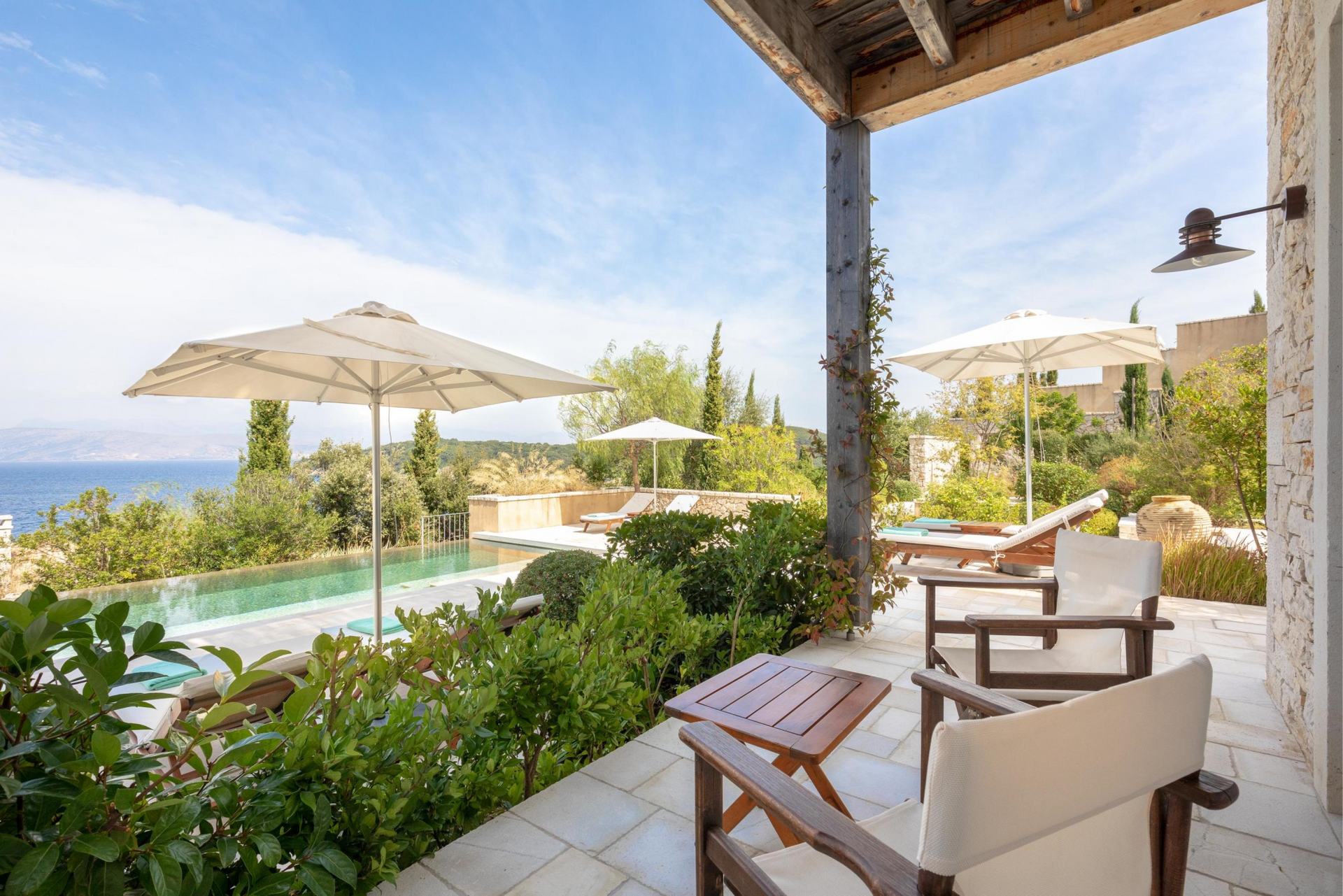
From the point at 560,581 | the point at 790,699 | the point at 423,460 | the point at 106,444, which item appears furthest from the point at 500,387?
the point at 106,444

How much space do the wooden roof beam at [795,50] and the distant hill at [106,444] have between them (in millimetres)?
66660

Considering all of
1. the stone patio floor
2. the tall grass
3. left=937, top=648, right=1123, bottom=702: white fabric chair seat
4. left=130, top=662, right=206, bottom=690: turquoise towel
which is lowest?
left=130, top=662, right=206, bottom=690: turquoise towel

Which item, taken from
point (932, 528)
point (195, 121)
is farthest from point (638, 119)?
point (932, 528)

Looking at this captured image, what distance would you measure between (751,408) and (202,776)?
762 inches

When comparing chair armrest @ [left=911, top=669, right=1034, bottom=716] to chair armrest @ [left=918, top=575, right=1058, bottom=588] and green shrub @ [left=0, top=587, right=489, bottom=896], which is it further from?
A: green shrub @ [left=0, top=587, right=489, bottom=896]

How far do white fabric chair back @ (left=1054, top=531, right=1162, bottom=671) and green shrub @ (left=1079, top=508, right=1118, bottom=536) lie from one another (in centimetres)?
596

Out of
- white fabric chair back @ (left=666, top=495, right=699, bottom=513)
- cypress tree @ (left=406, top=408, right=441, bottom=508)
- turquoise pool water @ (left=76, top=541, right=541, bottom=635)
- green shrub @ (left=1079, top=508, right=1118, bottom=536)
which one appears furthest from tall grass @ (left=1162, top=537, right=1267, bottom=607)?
cypress tree @ (left=406, top=408, right=441, bottom=508)

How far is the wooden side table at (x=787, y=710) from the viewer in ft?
5.42

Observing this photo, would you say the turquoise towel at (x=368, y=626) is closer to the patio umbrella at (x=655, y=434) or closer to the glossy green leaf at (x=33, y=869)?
the glossy green leaf at (x=33, y=869)

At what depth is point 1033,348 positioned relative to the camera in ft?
19.7

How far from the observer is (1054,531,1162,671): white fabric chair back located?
252 centimetres

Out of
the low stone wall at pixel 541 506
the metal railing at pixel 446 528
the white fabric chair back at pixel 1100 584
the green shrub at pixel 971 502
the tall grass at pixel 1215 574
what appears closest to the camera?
the white fabric chair back at pixel 1100 584

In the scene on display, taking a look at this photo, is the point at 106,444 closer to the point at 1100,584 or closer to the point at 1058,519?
the point at 1058,519

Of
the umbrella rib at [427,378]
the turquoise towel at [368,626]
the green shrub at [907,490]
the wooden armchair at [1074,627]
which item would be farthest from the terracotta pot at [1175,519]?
the turquoise towel at [368,626]
